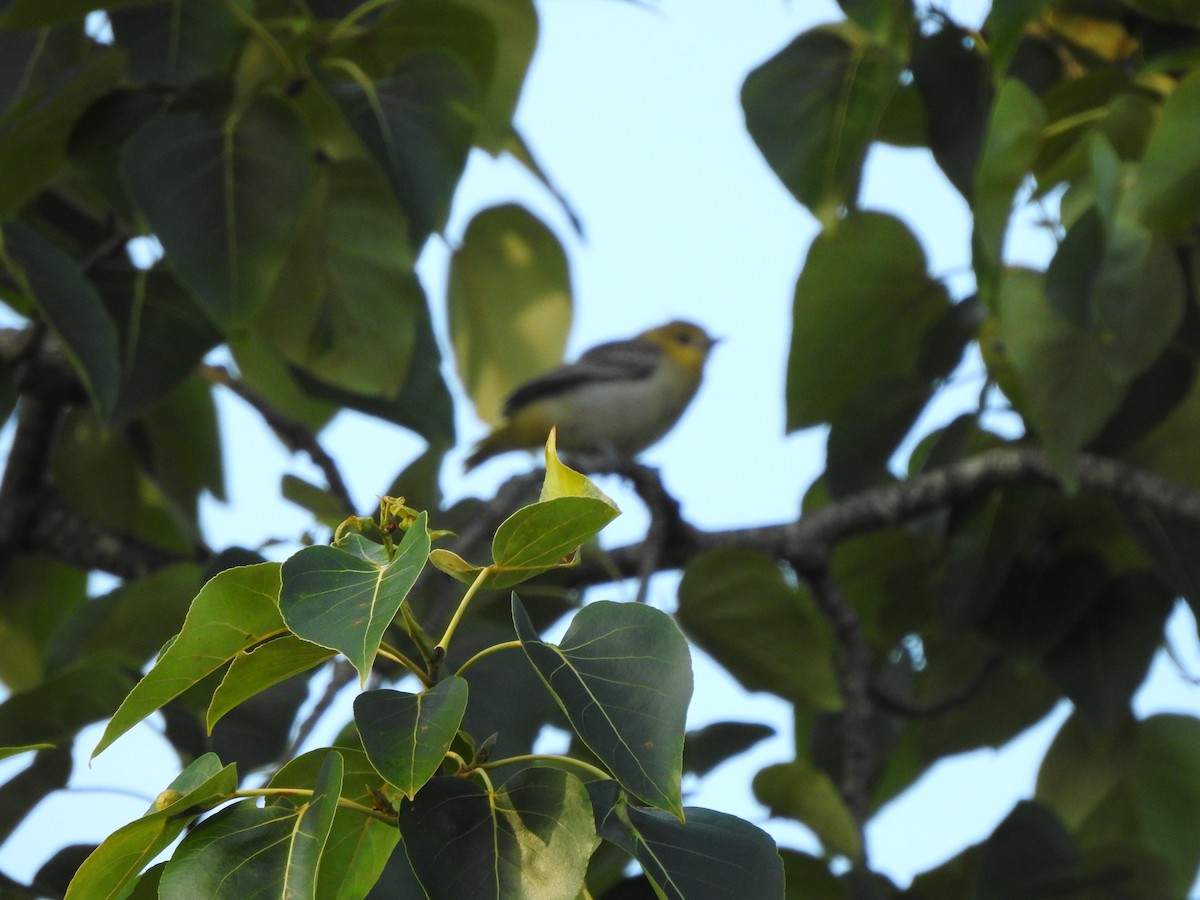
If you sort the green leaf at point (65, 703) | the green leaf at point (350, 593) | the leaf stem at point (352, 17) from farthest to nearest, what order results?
the leaf stem at point (352, 17)
the green leaf at point (65, 703)
the green leaf at point (350, 593)

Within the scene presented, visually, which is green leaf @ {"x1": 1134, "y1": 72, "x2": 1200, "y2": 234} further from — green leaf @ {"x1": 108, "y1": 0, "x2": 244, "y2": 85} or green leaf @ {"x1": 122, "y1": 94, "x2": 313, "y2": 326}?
green leaf @ {"x1": 108, "y1": 0, "x2": 244, "y2": 85}

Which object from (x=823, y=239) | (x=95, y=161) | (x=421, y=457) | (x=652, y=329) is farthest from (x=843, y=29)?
(x=652, y=329)

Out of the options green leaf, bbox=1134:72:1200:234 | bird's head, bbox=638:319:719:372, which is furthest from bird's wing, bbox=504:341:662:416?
green leaf, bbox=1134:72:1200:234

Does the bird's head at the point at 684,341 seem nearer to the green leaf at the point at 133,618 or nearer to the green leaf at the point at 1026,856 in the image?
the green leaf at the point at 133,618

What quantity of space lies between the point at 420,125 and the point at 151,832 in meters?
1.22

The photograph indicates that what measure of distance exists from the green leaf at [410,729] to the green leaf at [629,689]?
6 centimetres

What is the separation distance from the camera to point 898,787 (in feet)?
8.20

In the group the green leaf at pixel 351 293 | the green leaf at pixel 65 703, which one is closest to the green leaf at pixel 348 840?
the green leaf at pixel 65 703

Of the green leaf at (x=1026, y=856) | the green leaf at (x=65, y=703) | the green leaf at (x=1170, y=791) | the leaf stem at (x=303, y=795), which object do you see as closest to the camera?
the leaf stem at (x=303, y=795)

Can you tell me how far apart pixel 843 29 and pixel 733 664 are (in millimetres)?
928

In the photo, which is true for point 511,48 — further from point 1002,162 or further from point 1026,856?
point 1026,856

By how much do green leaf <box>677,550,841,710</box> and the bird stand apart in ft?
7.37

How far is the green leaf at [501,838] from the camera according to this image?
2.56 feet

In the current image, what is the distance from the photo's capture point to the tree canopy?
0.81 meters
